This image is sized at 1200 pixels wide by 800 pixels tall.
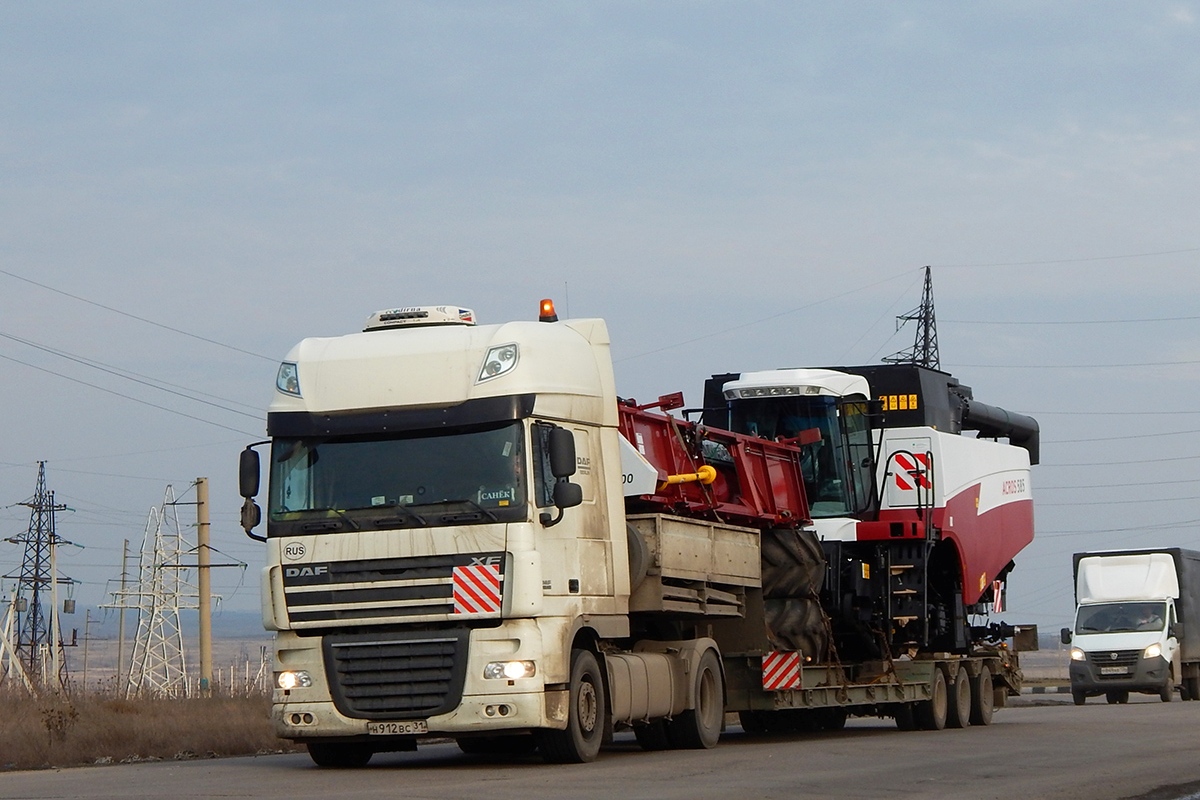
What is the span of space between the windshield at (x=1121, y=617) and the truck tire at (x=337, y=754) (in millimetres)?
27561

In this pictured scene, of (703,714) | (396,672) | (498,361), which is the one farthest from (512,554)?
(703,714)

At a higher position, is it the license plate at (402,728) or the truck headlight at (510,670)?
the truck headlight at (510,670)

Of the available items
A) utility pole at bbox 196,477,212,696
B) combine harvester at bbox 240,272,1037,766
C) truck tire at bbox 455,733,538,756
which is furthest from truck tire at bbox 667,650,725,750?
utility pole at bbox 196,477,212,696

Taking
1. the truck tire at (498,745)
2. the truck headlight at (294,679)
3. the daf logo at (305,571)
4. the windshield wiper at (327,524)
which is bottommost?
the truck tire at (498,745)

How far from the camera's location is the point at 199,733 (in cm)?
2044

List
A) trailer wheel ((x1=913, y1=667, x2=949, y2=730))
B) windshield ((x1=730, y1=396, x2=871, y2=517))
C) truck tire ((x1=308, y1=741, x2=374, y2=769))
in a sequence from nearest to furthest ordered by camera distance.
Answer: truck tire ((x1=308, y1=741, x2=374, y2=769)), windshield ((x1=730, y1=396, x2=871, y2=517)), trailer wheel ((x1=913, y1=667, x2=949, y2=730))

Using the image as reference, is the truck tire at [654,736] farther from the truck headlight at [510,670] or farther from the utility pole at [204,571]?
the utility pole at [204,571]

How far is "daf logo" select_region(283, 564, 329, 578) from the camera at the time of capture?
15.2 m

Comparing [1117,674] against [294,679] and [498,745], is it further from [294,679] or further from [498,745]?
[294,679]

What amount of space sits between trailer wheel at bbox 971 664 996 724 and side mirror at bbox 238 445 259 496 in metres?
13.6

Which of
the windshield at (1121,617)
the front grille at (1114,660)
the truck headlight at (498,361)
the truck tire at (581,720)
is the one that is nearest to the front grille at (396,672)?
the truck tire at (581,720)

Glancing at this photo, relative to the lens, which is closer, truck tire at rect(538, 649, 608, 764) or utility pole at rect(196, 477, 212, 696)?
truck tire at rect(538, 649, 608, 764)

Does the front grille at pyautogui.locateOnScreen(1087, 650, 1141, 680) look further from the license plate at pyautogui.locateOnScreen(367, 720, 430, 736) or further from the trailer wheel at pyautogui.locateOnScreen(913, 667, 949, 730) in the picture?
the license plate at pyautogui.locateOnScreen(367, 720, 430, 736)

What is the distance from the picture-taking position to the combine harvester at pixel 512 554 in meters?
14.9
